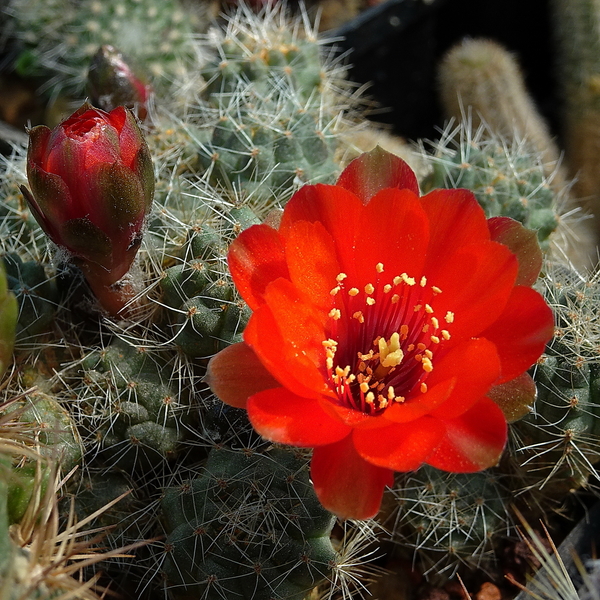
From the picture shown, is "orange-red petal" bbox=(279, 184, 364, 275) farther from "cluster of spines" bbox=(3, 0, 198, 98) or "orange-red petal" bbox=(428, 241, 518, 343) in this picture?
"cluster of spines" bbox=(3, 0, 198, 98)

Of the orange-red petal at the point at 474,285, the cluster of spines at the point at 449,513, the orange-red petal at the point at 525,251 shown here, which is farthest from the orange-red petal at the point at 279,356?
the cluster of spines at the point at 449,513

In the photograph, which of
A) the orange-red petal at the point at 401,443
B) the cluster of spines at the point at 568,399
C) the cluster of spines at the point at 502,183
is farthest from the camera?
the cluster of spines at the point at 502,183

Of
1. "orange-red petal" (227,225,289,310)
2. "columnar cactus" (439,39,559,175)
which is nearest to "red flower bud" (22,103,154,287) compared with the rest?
"orange-red petal" (227,225,289,310)

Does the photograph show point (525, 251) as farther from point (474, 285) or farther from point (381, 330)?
point (381, 330)

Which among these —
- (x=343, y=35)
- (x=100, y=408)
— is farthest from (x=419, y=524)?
(x=343, y=35)

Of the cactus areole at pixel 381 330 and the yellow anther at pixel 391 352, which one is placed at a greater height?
the cactus areole at pixel 381 330

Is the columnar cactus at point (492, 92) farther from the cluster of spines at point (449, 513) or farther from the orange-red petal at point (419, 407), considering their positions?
the orange-red petal at point (419, 407)
